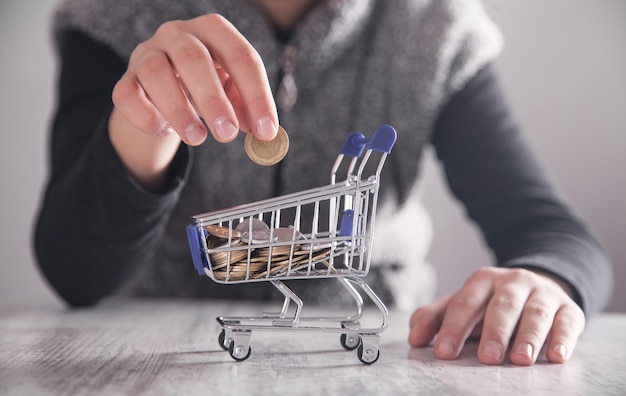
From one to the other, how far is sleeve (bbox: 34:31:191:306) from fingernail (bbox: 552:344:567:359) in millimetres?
492

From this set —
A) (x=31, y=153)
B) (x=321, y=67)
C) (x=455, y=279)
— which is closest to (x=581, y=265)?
(x=321, y=67)

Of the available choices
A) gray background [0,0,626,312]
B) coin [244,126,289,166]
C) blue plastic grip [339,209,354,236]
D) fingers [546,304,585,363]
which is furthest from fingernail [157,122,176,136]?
gray background [0,0,626,312]

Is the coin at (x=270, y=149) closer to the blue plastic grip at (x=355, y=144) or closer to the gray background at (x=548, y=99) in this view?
the blue plastic grip at (x=355, y=144)

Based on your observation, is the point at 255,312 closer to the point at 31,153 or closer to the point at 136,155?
the point at 136,155

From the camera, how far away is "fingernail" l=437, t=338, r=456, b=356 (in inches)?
27.5

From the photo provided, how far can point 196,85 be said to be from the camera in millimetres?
642

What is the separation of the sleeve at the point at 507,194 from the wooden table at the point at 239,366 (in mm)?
127

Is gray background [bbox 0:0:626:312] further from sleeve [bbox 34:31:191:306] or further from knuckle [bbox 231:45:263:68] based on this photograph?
knuckle [bbox 231:45:263:68]

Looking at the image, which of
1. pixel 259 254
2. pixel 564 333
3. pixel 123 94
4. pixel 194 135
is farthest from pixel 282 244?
pixel 564 333

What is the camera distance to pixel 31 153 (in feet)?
7.13

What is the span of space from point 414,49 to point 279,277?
0.74 m

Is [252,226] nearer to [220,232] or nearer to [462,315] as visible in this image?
[220,232]

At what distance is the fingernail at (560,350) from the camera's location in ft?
2.32

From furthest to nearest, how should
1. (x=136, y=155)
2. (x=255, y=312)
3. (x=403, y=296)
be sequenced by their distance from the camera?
(x=403, y=296) < (x=255, y=312) < (x=136, y=155)
